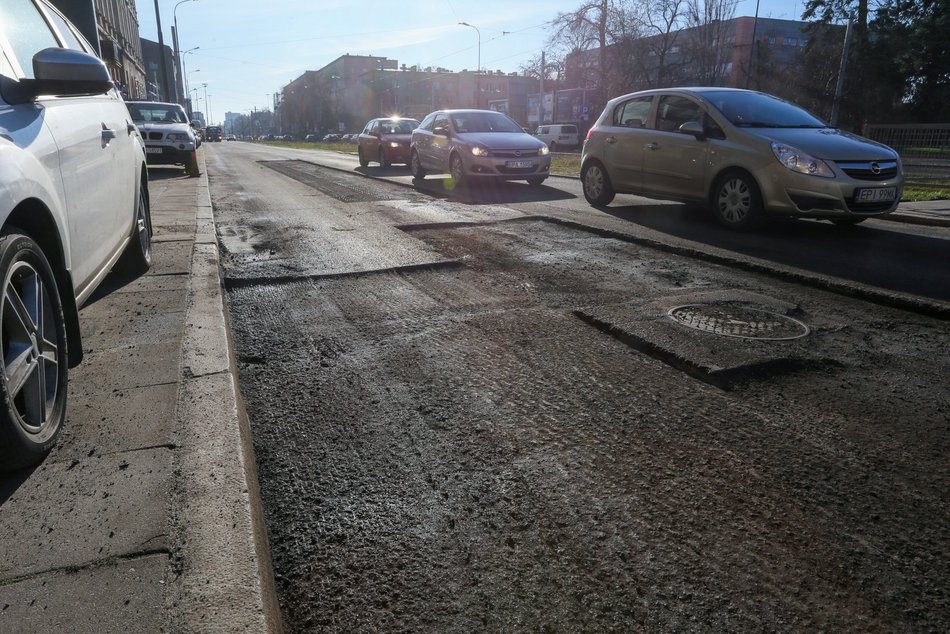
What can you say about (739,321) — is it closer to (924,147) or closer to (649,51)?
(924,147)

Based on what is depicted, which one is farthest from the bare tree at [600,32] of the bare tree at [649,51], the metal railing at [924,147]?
the metal railing at [924,147]

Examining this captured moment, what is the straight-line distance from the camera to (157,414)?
2725mm

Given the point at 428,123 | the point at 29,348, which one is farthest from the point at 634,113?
the point at 29,348

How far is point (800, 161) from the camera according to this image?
Result: 7.36 m

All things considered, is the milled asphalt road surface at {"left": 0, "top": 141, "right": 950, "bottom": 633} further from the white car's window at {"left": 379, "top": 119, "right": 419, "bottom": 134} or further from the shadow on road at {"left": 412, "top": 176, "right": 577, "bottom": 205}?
the white car's window at {"left": 379, "top": 119, "right": 419, "bottom": 134}

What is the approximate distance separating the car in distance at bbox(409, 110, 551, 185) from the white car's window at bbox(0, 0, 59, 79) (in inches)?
378

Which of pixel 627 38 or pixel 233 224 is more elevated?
pixel 627 38

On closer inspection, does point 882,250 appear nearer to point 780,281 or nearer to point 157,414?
point 780,281

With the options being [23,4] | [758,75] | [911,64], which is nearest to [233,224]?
[23,4]

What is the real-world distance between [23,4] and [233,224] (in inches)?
215

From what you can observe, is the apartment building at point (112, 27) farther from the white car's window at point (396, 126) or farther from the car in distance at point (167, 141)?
the white car's window at point (396, 126)

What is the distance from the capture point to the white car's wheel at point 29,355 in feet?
7.08

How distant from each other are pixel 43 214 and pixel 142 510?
51.0 inches

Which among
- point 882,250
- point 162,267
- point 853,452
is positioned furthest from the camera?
point 882,250
